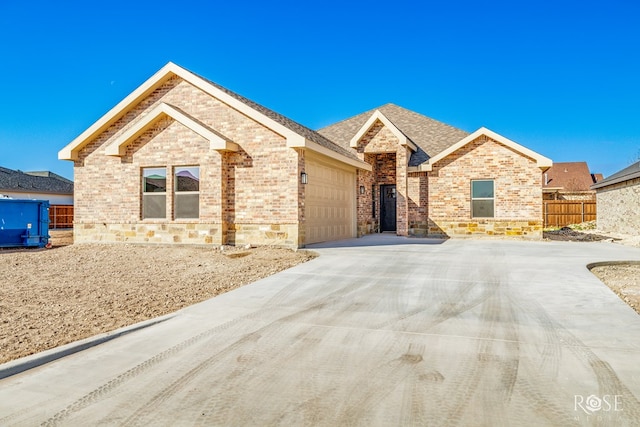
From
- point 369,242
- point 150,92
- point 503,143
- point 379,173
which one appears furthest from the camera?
point 379,173

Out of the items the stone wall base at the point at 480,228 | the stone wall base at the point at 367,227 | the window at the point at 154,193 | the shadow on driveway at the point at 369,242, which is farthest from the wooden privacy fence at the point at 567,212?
the window at the point at 154,193

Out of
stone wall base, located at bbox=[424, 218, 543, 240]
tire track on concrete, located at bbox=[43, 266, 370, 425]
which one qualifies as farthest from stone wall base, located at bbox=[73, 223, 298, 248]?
stone wall base, located at bbox=[424, 218, 543, 240]

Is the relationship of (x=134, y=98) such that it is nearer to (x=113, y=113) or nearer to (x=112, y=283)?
(x=113, y=113)

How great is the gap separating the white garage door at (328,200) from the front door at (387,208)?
348 cm

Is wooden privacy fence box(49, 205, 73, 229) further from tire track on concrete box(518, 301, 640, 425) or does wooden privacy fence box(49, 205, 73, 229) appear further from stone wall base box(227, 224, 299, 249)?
tire track on concrete box(518, 301, 640, 425)

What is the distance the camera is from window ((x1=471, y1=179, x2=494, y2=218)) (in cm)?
1806

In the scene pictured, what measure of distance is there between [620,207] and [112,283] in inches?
962

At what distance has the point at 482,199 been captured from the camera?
18.2 metres

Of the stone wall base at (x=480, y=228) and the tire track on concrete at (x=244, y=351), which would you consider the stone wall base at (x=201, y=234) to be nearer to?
the tire track on concrete at (x=244, y=351)

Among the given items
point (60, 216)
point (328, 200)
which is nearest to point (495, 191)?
point (328, 200)

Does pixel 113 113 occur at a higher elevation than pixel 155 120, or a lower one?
higher

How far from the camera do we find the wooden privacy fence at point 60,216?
2980 cm

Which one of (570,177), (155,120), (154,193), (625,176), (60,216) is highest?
(570,177)

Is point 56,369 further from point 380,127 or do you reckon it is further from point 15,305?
point 380,127
